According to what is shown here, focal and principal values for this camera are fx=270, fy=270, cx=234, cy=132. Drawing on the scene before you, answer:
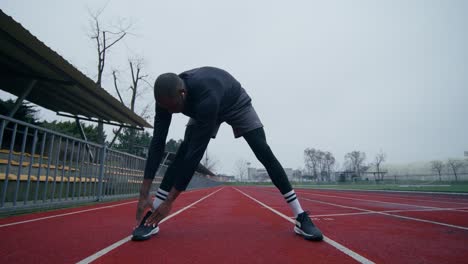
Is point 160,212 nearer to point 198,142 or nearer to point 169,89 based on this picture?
point 198,142

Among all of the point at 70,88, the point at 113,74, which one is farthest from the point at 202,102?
the point at 113,74

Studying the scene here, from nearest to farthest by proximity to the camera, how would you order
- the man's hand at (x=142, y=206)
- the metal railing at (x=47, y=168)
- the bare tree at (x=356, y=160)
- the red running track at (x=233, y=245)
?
the red running track at (x=233, y=245), the man's hand at (x=142, y=206), the metal railing at (x=47, y=168), the bare tree at (x=356, y=160)

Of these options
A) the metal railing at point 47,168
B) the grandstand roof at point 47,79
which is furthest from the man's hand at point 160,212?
the grandstand roof at point 47,79

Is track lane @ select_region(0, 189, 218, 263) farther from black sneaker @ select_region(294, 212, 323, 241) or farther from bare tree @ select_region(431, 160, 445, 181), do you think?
bare tree @ select_region(431, 160, 445, 181)

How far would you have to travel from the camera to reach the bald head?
2.18 meters

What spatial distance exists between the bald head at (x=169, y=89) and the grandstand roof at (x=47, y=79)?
355 cm

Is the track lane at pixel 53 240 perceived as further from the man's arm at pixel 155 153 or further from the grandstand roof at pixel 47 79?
the grandstand roof at pixel 47 79

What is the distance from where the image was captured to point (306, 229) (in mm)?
2365

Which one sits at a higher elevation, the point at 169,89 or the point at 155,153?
the point at 169,89

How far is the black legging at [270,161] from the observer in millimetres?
2717

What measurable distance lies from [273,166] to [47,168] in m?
4.63

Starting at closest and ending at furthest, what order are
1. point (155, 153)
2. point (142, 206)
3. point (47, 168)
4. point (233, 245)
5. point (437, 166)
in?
point (233, 245)
point (142, 206)
point (155, 153)
point (47, 168)
point (437, 166)

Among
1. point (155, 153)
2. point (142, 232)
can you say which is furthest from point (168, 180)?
point (142, 232)

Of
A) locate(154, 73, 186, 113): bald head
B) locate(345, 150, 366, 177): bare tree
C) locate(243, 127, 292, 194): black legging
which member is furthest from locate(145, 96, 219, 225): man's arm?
locate(345, 150, 366, 177): bare tree
